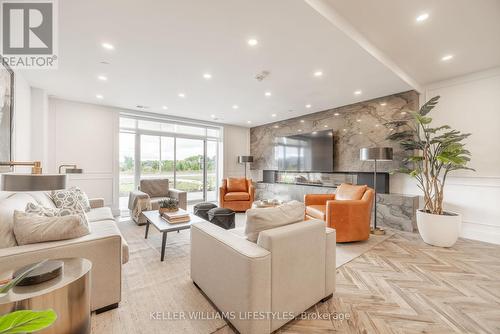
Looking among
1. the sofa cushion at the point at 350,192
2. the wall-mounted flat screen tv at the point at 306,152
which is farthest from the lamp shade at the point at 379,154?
the wall-mounted flat screen tv at the point at 306,152

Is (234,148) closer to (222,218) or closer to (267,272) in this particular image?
(222,218)

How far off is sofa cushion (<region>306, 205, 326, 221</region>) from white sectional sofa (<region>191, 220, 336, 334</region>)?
4.87ft

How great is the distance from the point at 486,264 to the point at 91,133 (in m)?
7.32

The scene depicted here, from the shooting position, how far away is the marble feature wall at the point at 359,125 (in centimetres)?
416

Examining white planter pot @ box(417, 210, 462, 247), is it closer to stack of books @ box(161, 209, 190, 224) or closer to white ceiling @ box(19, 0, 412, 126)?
white ceiling @ box(19, 0, 412, 126)

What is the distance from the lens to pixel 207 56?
2.83 metres

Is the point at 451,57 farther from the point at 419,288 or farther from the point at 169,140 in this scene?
the point at 169,140

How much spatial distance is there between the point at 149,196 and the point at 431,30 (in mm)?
5231

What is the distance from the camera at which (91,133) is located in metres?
4.95

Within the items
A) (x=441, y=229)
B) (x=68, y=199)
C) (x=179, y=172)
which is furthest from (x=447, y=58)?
(x=179, y=172)

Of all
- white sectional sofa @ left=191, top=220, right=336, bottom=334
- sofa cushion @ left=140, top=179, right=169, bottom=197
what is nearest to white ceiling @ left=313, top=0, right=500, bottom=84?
white sectional sofa @ left=191, top=220, right=336, bottom=334

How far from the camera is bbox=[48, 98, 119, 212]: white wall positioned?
181 inches

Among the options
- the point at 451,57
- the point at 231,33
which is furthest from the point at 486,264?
the point at 231,33

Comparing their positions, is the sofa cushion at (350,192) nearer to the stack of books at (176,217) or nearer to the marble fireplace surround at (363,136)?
the marble fireplace surround at (363,136)
